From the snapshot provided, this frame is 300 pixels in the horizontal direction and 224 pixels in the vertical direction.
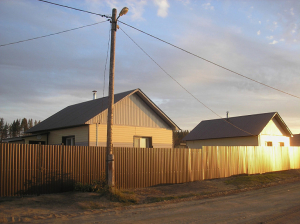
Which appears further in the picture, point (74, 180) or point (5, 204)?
point (74, 180)

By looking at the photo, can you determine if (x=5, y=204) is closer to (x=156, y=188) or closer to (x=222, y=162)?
(x=156, y=188)

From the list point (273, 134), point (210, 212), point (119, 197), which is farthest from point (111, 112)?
point (273, 134)

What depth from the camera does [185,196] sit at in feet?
37.8

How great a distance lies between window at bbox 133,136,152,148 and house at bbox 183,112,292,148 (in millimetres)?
14123

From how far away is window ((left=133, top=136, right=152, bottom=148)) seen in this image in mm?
19141

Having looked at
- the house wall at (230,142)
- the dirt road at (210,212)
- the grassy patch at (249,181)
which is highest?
the house wall at (230,142)

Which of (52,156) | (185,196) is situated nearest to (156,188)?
(185,196)

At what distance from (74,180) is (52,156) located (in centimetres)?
132

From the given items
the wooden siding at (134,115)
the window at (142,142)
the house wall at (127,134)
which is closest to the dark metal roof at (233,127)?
the house wall at (127,134)

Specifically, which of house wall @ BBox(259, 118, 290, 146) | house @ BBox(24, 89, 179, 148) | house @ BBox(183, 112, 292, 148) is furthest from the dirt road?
house wall @ BBox(259, 118, 290, 146)

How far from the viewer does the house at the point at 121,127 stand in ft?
55.4

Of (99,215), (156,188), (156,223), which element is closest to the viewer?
(156,223)

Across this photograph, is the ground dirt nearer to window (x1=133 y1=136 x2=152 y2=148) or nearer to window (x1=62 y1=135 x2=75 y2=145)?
window (x1=133 y1=136 x2=152 y2=148)

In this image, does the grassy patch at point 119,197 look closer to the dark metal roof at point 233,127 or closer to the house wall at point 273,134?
the dark metal roof at point 233,127
